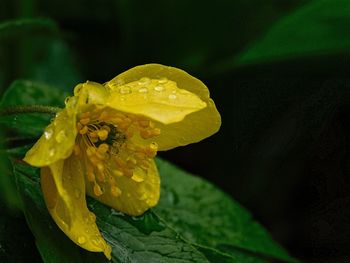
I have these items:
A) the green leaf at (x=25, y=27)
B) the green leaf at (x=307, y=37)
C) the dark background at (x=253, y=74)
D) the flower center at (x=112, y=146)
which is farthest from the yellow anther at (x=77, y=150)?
the green leaf at (x=307, y=37)

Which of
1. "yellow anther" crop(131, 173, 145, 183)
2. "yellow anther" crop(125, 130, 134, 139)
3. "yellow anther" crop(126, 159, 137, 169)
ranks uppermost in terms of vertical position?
"yellow anther" crop(125, 130, 134, 139)

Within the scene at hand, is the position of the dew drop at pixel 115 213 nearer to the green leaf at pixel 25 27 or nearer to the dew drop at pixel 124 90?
the dew drop at pixel 124 90

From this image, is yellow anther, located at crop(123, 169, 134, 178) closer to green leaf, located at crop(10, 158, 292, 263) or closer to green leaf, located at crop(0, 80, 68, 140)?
green leaf, located at crop(10, 158, 292, 263)

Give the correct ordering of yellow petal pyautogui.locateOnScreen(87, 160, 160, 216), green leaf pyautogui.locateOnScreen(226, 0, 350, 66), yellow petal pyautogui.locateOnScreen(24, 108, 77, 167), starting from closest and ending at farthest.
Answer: yellow petal pyautogui.locateOnScreen(24, 108, 77, 167), yellow petal pyautogui.locateOnScreen(87, 160, 160, 216), green leaf pyautogui.locateOnScreen(226, 0, 350, 66)

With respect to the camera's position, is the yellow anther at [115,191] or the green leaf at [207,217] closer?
the yellow anther at [115,191]

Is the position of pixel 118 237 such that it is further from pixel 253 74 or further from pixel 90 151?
pixel 253 74

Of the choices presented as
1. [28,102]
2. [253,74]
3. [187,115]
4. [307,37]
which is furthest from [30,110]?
[253,74]

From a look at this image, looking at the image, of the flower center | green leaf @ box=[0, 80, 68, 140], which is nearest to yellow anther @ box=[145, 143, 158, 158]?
the flower center
